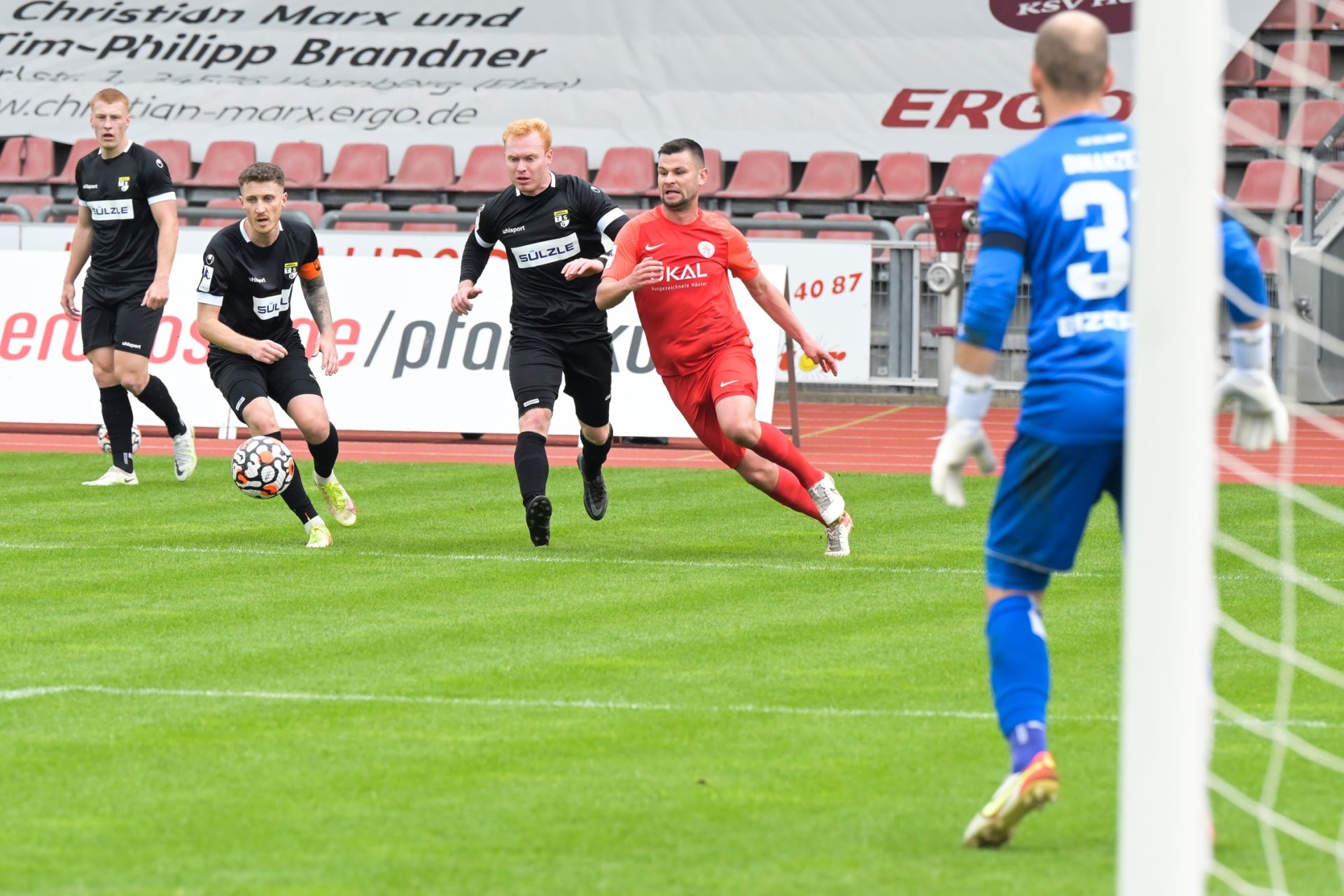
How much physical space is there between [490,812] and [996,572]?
4.80ft

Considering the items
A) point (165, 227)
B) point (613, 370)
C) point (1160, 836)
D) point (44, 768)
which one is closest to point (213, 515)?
point (165, 227)

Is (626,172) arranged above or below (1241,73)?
below

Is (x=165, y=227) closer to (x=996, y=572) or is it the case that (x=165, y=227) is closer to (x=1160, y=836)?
(x=996, y=572)

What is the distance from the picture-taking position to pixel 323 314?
11641 millimetres

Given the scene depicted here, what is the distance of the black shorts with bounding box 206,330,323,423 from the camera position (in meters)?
11.2

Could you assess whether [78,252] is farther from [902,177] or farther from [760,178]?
[902,177]

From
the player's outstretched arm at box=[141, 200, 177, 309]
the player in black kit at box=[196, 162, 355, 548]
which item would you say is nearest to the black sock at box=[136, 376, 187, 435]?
the player's outstretched arm at box=[141, 200, 177, 309]

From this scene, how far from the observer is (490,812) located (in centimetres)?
550

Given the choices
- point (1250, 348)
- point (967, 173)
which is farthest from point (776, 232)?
point (1250, 348)

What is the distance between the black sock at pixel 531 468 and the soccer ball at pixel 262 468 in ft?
3.91

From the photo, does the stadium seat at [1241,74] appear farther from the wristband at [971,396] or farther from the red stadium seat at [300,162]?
the wristband at [971,396]

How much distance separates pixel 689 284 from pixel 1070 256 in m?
5.39

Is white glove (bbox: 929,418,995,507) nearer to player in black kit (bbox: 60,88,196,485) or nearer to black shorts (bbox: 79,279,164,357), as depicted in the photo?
player in black kit (bbox: 60,88,196,485)

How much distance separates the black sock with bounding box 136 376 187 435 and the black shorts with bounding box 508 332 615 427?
3.68 metres
